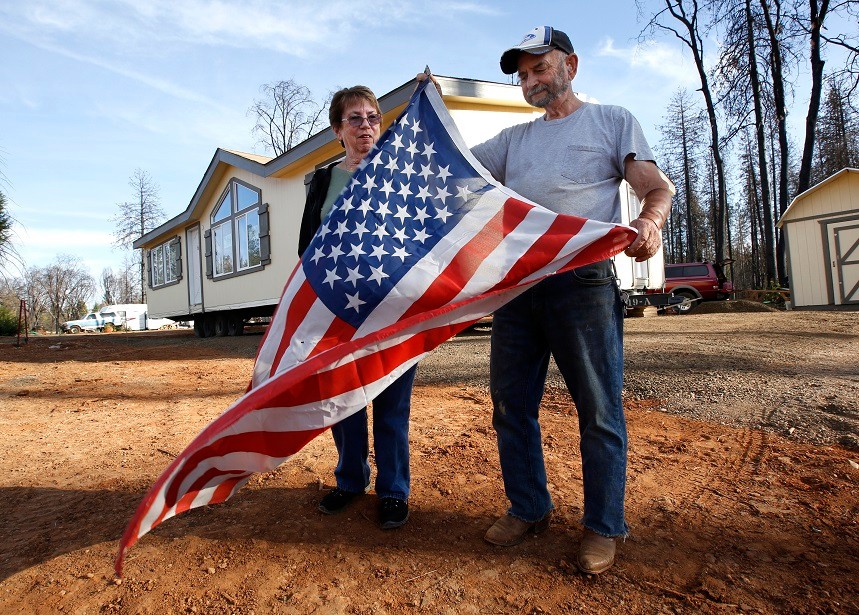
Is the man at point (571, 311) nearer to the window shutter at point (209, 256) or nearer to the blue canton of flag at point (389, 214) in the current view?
the blue canton of flag at point (389, 214)

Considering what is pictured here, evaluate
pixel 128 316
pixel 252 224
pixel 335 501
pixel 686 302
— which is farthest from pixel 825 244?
pixel 128 316

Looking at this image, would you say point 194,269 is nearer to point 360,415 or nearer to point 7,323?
point 360,415

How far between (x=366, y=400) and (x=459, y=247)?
0.71m

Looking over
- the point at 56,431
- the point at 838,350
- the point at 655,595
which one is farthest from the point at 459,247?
the point at 838,350

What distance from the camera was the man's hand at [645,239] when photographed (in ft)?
6.86

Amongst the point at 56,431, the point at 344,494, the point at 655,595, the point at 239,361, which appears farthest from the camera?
the point at 239,361

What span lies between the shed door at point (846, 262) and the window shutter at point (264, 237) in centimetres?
1471

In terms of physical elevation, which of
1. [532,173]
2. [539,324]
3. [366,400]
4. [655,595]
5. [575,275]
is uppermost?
→ [532,173]

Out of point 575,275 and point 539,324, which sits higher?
point 575,275

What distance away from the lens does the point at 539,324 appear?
2.30 metres

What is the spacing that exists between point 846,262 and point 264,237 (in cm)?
1498

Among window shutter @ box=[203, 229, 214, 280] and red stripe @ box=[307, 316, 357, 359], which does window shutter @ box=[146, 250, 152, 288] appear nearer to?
window shutter @ box=[203, 229, 214, 280]

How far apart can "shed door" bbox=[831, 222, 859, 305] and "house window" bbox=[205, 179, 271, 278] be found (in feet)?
48.5

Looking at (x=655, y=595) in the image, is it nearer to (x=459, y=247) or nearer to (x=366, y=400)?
(x=366, y=400)
